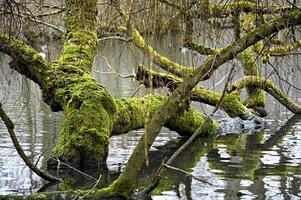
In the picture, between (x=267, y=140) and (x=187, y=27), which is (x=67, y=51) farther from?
(x=187, y=27)

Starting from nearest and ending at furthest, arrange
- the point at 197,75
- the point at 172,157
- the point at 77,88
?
the point at 197,75
the point at 172,157
the point at 77,88

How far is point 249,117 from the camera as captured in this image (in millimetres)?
15859

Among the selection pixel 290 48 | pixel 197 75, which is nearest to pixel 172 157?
pixel 197 75

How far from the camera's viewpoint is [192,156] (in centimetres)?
1174


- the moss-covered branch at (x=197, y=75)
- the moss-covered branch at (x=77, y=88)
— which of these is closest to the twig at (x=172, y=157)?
the moss-covered branch at (x=197, y=75)

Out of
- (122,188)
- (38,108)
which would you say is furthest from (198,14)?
(38,108)

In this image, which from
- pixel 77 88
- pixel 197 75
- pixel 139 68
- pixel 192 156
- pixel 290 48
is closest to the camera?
pixel 197 75

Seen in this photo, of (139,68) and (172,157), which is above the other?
(139,68)

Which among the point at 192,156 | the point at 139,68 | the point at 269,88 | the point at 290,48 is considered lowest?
the point at 192,156

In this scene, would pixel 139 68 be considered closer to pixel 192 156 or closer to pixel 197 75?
pixel 197 75

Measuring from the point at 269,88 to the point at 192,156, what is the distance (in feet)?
18.9

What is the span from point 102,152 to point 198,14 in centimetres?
425

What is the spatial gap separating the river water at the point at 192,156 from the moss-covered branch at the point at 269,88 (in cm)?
84

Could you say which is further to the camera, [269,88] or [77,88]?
[269,88]
